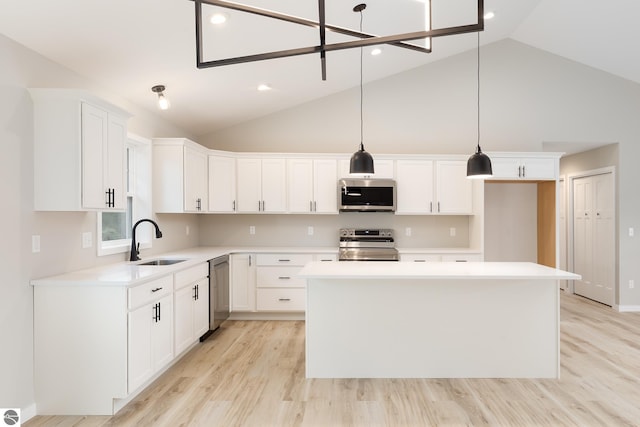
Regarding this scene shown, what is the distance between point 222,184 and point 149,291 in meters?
2.33

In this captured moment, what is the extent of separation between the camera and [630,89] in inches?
210

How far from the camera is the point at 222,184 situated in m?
4.94

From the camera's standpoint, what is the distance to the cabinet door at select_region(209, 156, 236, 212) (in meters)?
4.88

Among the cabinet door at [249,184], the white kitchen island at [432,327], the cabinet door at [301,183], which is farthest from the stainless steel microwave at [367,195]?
the white kitchen island at [432,327]

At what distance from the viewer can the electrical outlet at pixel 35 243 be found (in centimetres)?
251

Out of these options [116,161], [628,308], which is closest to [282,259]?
[116,161]

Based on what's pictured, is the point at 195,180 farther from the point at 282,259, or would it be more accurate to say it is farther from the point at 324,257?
the point at 324,257

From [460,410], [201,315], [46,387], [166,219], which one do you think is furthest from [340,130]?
[46,387]

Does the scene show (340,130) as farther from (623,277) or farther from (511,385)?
(623,277)

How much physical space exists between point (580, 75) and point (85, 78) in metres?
6.12

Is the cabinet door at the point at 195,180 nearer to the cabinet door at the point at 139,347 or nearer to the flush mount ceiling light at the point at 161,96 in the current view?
the flush mount ceiling light at the point at 161,96

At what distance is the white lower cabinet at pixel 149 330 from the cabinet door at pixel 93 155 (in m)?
0.71

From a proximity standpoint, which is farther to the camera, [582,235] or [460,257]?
[582,235]

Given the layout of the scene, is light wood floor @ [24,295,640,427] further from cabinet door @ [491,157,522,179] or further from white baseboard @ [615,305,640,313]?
cabinet door @ [491,157,522,179]
